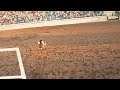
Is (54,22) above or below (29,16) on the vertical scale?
below

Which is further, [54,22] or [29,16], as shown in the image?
[29,16]

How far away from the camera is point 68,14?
1055 inches

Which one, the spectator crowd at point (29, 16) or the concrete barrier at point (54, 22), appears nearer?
the concrete barrier at point (54, 22)

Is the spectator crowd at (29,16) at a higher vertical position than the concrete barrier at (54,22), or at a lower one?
higher

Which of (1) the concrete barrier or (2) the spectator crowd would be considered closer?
(1) the concrete barrier

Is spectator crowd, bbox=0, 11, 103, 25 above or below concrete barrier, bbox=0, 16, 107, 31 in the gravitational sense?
above
